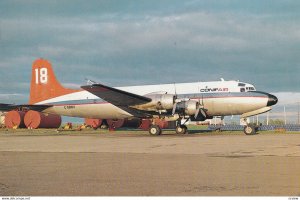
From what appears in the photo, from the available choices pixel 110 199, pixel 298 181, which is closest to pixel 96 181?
pixel 110 199

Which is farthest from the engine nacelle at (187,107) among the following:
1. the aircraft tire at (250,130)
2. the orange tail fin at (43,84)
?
the orange tail fin at (43,84)

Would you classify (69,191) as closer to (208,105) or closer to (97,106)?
(208,105)

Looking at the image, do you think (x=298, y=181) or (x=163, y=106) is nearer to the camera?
(x=298, y=181)

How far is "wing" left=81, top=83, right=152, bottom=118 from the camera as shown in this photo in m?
29.3

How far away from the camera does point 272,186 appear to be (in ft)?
24.5

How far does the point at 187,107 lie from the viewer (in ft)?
99.7

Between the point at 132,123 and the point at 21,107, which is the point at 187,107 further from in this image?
the point at 132,123

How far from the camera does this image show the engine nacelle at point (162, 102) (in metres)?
30.3

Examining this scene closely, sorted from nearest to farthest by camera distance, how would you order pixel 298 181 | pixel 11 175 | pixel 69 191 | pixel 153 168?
pixel 69 191 < pixel 298 181 < pixel 11 175 < pixel 153 168

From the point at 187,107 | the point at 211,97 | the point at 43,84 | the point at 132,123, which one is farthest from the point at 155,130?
the point at 132,123

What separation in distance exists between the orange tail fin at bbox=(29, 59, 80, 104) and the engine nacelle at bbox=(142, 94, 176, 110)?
11.5m

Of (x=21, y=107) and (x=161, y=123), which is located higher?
(x=21, y=107)

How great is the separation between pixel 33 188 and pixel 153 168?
12.6ft

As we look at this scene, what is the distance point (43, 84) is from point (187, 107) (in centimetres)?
1767
